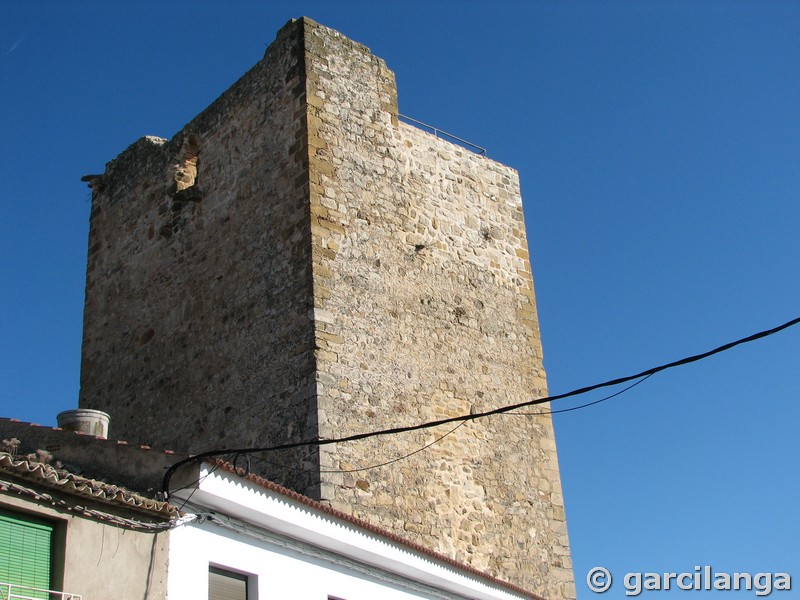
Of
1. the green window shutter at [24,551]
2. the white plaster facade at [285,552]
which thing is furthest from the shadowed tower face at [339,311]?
the green window shutter at [24,551]

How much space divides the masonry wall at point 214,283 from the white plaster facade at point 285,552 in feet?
6.08

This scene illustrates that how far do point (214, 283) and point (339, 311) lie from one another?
7.15ft

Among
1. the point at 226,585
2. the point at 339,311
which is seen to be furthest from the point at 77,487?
the point at 339,311

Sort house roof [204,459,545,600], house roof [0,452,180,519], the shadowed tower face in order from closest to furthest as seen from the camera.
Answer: house roof [0,452,180,519] → house roof [204,459,545,600] → the shadowed tower face

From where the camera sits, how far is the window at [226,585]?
8.38 m

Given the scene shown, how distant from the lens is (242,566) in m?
8.67

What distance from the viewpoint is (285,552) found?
9.20m

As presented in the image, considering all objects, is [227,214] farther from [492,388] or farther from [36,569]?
[36,569]

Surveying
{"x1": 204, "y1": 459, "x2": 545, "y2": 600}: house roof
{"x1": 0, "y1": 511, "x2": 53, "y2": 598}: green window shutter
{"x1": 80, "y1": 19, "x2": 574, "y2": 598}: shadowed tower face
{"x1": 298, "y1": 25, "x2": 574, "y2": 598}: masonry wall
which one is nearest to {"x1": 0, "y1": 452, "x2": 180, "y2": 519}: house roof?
{"x1": 0, "y1": 511, "x2": 53, "y2": 598}: green window shutter

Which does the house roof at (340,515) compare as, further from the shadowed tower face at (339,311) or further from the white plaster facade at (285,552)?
the shadowed tower face at (339,311)

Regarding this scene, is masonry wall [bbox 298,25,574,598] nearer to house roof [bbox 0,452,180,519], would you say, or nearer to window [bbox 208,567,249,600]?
window [bbox 208,567,249,600]

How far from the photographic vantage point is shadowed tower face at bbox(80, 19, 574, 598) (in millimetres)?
12828

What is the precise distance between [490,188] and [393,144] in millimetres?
1896

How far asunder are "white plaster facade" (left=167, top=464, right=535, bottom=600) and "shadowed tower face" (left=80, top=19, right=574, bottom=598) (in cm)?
168
